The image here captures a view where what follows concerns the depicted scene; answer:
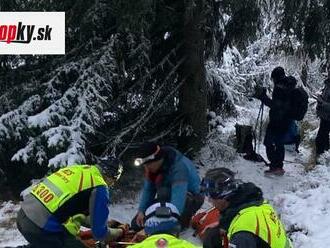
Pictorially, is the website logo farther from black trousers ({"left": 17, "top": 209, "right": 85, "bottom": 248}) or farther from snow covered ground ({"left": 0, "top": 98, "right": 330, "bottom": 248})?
black trousers ({"left": 17, "top": 209, "right": 85, "bottom": 248})

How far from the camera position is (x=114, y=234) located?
21.9 feet

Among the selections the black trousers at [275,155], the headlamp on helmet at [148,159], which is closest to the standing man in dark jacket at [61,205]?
the headlamp on helmet at [148,159]

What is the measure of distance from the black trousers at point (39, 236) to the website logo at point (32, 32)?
4.18m

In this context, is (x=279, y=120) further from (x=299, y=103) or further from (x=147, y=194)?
(x=147, y=194)

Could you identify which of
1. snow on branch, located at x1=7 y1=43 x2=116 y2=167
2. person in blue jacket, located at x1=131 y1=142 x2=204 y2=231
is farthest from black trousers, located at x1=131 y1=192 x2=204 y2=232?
snow on branch, located at x1=7 y1=43 x2=116 y2=167

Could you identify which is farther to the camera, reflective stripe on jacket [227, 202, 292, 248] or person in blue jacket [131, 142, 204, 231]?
person in blue jacket [131, 142, 204, 231]

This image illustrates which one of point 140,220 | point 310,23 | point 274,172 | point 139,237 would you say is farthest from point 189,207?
point 310,23

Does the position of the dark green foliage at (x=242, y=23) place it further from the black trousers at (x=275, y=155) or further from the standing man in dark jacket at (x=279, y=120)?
the black trousers at (x=275, y=155)

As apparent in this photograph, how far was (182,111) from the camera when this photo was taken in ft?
33.4

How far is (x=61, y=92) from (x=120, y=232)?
297 centimetres

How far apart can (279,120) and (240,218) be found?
579 centimetres

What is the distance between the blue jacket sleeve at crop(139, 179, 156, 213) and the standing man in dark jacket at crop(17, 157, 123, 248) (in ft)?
4.70

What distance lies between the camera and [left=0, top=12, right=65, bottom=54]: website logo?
913cm

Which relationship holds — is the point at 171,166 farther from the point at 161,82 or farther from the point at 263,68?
the point at 263,68
